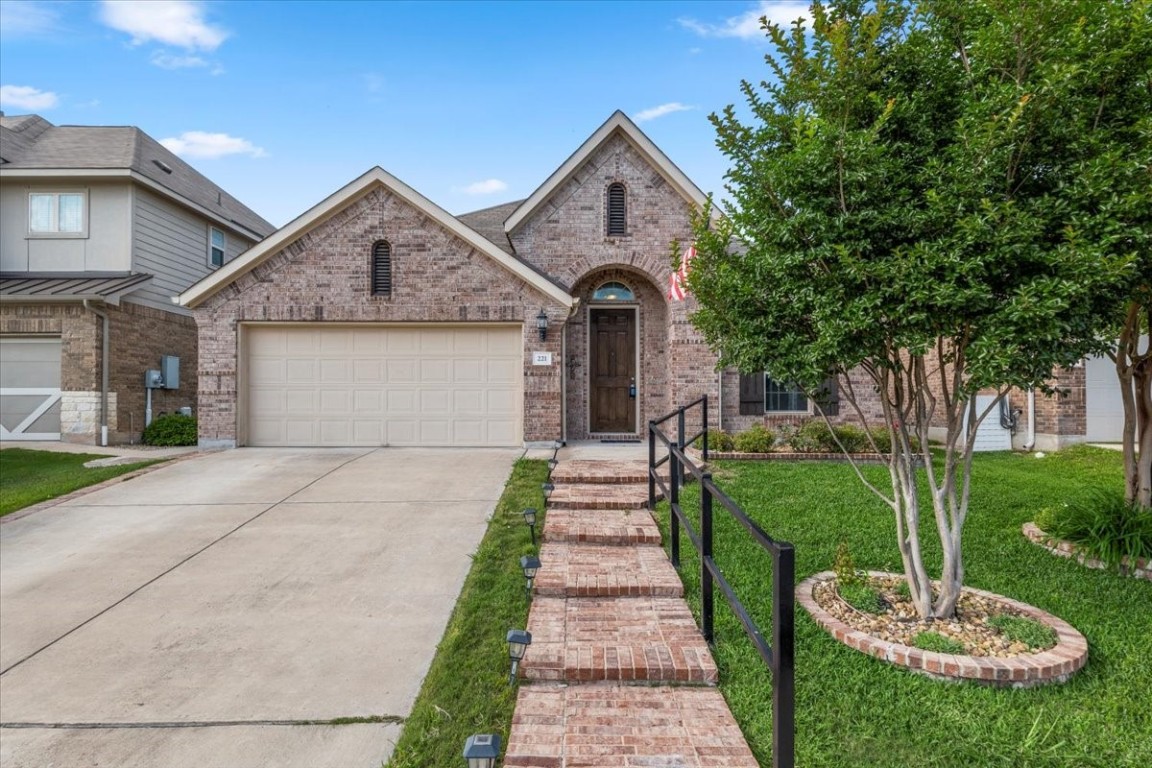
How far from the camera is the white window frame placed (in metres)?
12.4

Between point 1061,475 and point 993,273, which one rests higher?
point 993,273

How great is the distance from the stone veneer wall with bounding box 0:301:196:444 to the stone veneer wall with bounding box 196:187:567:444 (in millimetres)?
2950

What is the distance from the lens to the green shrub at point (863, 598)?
367 cm

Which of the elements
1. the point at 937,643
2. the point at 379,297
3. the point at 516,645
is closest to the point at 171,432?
the point at 379,297

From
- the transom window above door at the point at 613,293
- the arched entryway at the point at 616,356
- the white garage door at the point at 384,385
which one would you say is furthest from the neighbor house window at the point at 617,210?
the white garage door at the point at 384,385

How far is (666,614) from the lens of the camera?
3787 mm

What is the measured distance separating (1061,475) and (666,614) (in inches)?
301

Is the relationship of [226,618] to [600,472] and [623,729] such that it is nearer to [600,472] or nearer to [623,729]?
[623,729]

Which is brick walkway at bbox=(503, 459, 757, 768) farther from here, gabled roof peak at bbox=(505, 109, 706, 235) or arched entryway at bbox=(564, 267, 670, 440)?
gabled roof peak at bbox=(505, 109, 706, 235)

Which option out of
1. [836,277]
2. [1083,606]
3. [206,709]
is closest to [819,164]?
[836,277]

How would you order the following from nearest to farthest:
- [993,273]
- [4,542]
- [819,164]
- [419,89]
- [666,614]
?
[993,273]
[819,164]
[666,614]
[4,542]
[419,89]

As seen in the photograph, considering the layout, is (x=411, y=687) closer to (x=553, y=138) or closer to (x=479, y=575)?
(x=479, y=575)

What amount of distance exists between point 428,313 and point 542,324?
2.02 meters

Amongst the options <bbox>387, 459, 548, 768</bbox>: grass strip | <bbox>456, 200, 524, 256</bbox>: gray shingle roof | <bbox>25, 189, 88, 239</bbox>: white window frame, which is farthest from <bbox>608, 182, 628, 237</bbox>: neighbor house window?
<bbox>25, 189, 88, 239</bbox>: white window frame
